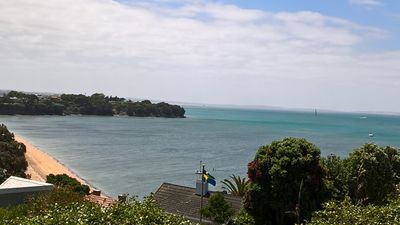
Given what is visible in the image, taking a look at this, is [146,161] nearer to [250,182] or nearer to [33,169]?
[33,169]

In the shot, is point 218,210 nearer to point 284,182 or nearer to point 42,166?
point 284,182

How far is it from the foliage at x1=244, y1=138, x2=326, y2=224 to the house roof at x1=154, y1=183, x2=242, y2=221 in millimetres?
4976

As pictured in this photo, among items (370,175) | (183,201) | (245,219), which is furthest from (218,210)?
(370,175)

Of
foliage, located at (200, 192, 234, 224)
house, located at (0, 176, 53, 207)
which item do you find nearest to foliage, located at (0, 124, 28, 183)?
house, located at (0, 176, 53, 207)

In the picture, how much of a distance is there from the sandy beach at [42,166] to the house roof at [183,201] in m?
28.1

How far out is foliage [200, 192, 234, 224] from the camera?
27894 mm

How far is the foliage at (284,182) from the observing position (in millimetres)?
25375

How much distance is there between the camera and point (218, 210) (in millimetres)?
28141

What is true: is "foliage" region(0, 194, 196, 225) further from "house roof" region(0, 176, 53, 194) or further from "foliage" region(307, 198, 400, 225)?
"house roof" region(0, 176, 53, 194)

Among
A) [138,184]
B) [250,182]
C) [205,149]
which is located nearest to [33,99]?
[205,149]

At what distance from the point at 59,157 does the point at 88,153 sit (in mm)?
7538

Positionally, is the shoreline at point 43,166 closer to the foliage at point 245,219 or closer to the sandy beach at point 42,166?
the sandy beach at point 42,166

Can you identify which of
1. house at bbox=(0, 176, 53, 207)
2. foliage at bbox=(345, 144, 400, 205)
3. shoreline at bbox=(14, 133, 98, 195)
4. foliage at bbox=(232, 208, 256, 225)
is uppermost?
foliage at bbox=(345, 144, 400, 205)

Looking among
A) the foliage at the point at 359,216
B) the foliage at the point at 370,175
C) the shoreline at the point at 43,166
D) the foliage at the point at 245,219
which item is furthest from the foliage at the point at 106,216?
the shoreline at the point at 43,166
